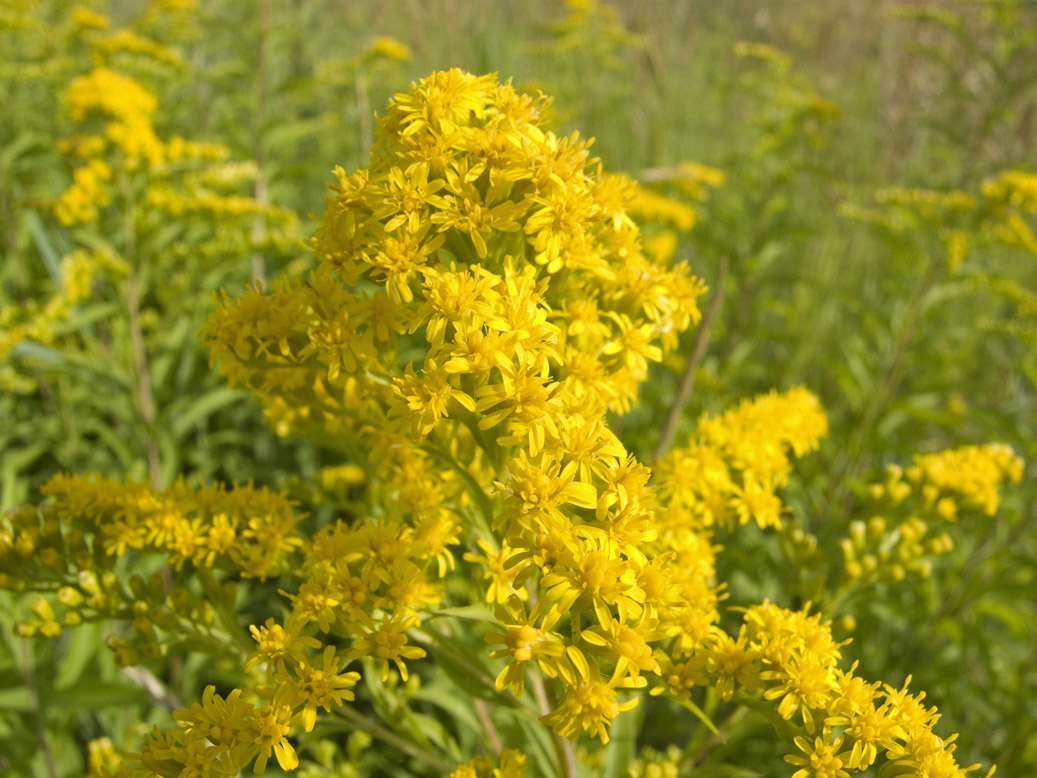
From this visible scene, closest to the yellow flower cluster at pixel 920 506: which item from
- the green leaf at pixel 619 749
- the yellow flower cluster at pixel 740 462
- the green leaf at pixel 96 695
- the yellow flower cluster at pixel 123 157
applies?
the yellow flower cluster at pixel 740 462

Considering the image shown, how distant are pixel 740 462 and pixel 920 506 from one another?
0.91m

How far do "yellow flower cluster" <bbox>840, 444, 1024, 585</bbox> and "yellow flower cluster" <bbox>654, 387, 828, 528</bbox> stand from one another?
1.40 feet

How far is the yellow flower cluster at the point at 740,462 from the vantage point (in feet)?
6.08

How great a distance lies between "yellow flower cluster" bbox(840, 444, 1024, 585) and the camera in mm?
2295

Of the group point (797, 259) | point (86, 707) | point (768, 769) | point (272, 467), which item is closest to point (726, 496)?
point (768, 769)

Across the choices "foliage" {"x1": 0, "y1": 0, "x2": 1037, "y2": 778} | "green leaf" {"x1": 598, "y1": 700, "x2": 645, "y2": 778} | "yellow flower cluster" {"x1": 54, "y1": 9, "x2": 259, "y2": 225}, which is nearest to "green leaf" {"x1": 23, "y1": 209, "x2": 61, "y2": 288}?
"foliage" {"x1": 0, "y1": 0, "x2": 1037, "y2": 778}

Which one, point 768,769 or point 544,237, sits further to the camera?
point 768,769

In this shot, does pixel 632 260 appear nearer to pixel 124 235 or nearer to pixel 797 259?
pixel 124 235

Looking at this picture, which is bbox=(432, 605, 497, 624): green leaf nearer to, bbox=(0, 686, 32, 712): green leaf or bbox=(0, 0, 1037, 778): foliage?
bbox=(0, 0, 1037, 778): foliage

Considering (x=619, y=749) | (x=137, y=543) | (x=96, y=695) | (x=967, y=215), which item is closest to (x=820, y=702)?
(x=619, y=749)

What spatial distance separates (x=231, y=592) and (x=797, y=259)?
540 centimetres

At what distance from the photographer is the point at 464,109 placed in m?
1.41

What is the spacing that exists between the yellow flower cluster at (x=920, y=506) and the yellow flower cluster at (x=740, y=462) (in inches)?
16.8

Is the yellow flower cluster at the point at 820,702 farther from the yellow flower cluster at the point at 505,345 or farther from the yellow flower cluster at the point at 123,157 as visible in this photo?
the yellow flower cluster at the point at 123,157
